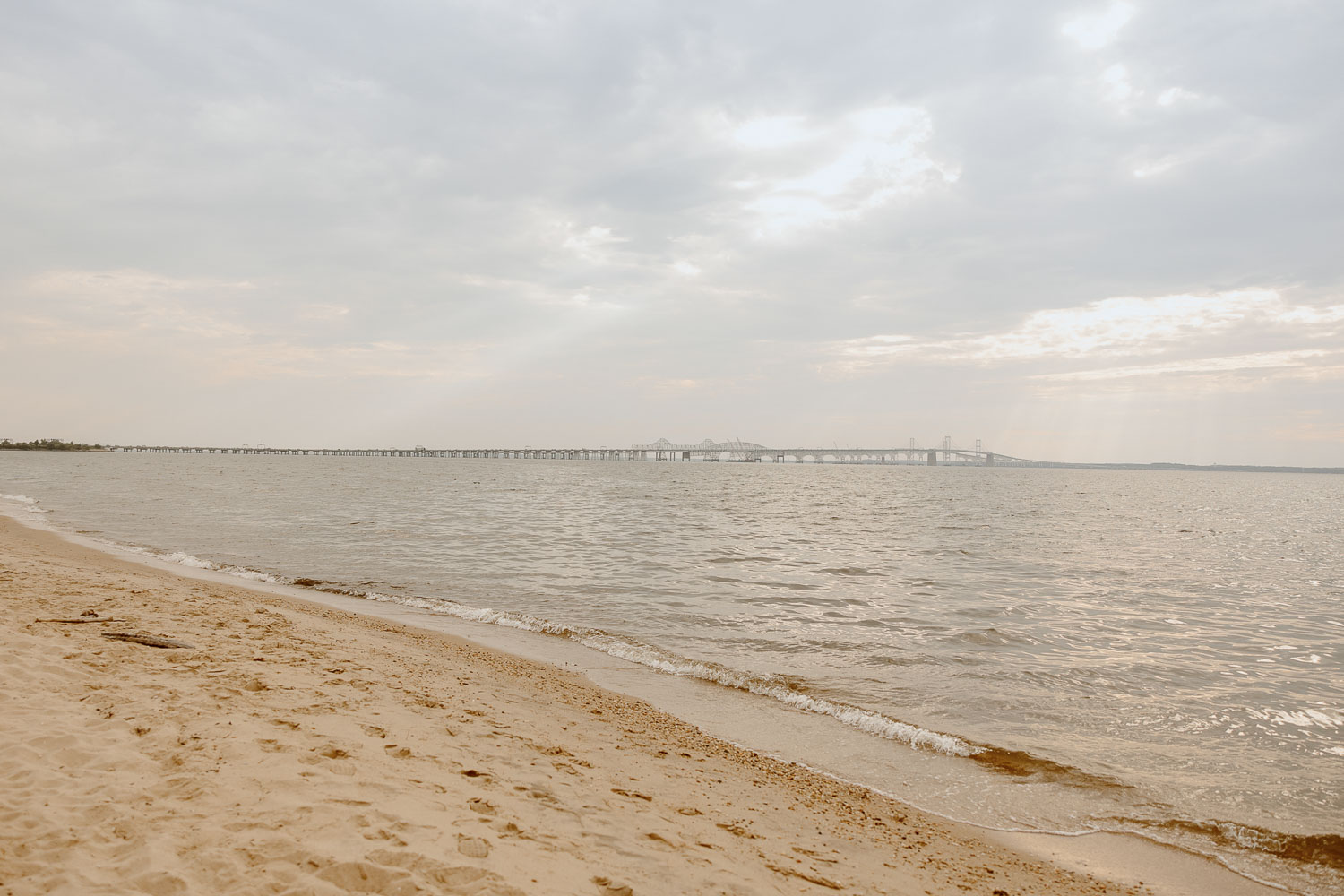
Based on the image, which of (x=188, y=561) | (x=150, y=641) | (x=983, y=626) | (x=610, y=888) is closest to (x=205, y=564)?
(x=188, y=561)

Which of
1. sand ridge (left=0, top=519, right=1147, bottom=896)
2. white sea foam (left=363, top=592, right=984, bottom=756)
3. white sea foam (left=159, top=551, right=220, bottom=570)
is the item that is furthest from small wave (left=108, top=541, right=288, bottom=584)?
sand ridge (left=0, top=519, right=1147, bottom=896)

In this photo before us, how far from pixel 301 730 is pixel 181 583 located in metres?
10.3

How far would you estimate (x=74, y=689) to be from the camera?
5.96 m

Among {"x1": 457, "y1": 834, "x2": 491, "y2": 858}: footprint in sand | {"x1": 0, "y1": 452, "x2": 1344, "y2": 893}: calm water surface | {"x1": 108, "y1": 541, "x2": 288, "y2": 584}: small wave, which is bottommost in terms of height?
{"x1": 0, "y1": 452, "x2": 1344, "y2": 893}: calm water surface

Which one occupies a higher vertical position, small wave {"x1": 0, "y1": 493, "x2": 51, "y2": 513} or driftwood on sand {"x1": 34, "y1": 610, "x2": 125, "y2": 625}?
driftwood on sand {"x1": 34, "y1": 610, "x2": 125, "y2": 625}

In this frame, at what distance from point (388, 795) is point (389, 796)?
0.01 m

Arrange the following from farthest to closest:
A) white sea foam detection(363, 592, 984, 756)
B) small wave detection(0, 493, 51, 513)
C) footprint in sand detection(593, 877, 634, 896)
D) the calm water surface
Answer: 1. small wave detection(0, 493, 51, 513)
2. white sea foam detection(363, 592, 984, 756)
3. the calm water surface
4. footprint in sand detection(593, 877, 634, 896)

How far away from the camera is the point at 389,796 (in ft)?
15.1

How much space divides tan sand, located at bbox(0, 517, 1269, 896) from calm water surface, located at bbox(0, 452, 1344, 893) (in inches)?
63.5

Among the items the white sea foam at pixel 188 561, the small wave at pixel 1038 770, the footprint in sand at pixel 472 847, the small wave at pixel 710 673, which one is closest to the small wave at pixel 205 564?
the white sea foam at pixel 188 561

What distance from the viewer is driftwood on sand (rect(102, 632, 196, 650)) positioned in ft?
25.6

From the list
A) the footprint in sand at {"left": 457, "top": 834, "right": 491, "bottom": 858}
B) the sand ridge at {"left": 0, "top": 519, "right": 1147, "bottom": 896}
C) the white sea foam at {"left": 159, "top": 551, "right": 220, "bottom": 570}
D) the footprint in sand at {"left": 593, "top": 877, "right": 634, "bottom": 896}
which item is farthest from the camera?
the white sea foam at {"left": 159, "top": 551, "right": 220, "bottom": 570}

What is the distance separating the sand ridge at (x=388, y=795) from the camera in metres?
3.73

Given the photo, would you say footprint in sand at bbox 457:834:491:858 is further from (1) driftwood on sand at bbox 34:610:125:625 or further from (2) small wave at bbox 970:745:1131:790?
(1) driftwood on sand at bbox 34:610:125:625
